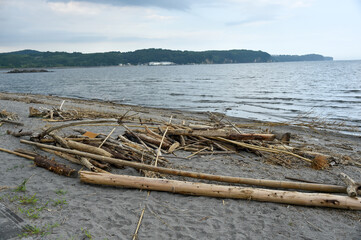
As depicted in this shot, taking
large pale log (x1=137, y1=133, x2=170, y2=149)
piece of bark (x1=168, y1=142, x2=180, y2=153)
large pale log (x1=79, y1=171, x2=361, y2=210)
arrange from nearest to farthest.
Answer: large pale log (x1=79, y1=171, x2=361, y2=210) → piece of bark (x1=168, y1=142, x2=180, y2=153) → large pale log (x1=137, y1=133, x2=170, y2=149)

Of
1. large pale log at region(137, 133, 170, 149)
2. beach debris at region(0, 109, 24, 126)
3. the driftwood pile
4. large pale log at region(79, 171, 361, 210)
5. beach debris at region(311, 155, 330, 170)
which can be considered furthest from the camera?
beach debris at region(0, 109, 24, 126)

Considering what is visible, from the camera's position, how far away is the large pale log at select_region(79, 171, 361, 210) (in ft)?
14.7

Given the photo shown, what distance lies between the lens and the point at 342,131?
1398 centimetres

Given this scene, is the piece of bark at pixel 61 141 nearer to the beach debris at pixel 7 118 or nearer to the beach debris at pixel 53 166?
the beach debris at pixel 53 166

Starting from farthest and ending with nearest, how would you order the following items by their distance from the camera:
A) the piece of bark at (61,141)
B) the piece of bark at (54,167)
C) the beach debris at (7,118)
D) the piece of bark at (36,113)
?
the piece of bark at (36,113)
the beach debris at (7,118)
the piece of bark at (61,141)
the piece of bark at (54,167)

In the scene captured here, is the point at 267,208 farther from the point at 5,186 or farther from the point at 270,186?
the point at 5,186

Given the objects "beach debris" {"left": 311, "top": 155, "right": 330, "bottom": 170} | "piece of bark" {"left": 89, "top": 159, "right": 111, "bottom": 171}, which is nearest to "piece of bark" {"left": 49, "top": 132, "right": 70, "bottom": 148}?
"piece of bark" {"left": 89, "top": 159, "right": 111, "bottom": 171}

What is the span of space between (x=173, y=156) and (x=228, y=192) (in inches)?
94.9

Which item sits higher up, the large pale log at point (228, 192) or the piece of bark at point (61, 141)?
the piece of bark at point (61, 141)

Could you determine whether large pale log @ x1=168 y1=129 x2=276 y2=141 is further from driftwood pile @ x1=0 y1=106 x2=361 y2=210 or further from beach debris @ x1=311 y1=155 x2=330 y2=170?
beach debris @ x1=311 y1=155 x2=330 y2=170

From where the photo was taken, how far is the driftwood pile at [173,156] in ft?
15.1

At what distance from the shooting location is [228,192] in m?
4.68

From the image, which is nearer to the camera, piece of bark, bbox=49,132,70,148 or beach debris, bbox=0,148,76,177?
beach debris, bbox=0,148,76,177

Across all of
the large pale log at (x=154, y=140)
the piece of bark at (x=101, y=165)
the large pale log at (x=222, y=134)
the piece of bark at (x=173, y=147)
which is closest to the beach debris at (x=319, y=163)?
the large pale log at (x=222, y=134)
